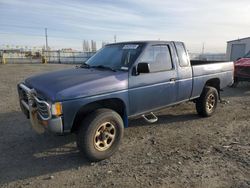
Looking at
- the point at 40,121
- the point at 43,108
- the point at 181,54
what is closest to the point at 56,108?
the point at 43,108

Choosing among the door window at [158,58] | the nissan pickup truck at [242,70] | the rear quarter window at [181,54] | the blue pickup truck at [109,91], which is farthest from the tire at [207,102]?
the nissan pickup truck at [242,70]

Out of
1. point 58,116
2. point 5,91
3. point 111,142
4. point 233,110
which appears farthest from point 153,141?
point 5,91

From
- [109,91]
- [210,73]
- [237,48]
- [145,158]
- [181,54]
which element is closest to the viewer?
[109,91]

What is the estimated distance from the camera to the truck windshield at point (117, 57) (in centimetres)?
428

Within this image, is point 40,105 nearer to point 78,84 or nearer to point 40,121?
point 40,121

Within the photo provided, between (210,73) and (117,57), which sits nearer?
(117,57)

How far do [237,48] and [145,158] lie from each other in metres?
21.6

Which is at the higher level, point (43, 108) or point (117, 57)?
point (117, 57)

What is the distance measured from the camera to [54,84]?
11.6 feet

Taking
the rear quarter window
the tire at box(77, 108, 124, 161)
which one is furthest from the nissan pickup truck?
the tire at box(77, 108, 124, 161)

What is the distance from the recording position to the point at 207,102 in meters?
5.85

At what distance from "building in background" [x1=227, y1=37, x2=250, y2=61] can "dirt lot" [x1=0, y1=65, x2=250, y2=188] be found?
1793 centimetres

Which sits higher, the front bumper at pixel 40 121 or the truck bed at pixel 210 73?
the truck bed at pixel 210 73

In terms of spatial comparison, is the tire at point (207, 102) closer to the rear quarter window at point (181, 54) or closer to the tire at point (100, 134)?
the rear quarter window at point (181, 54)
